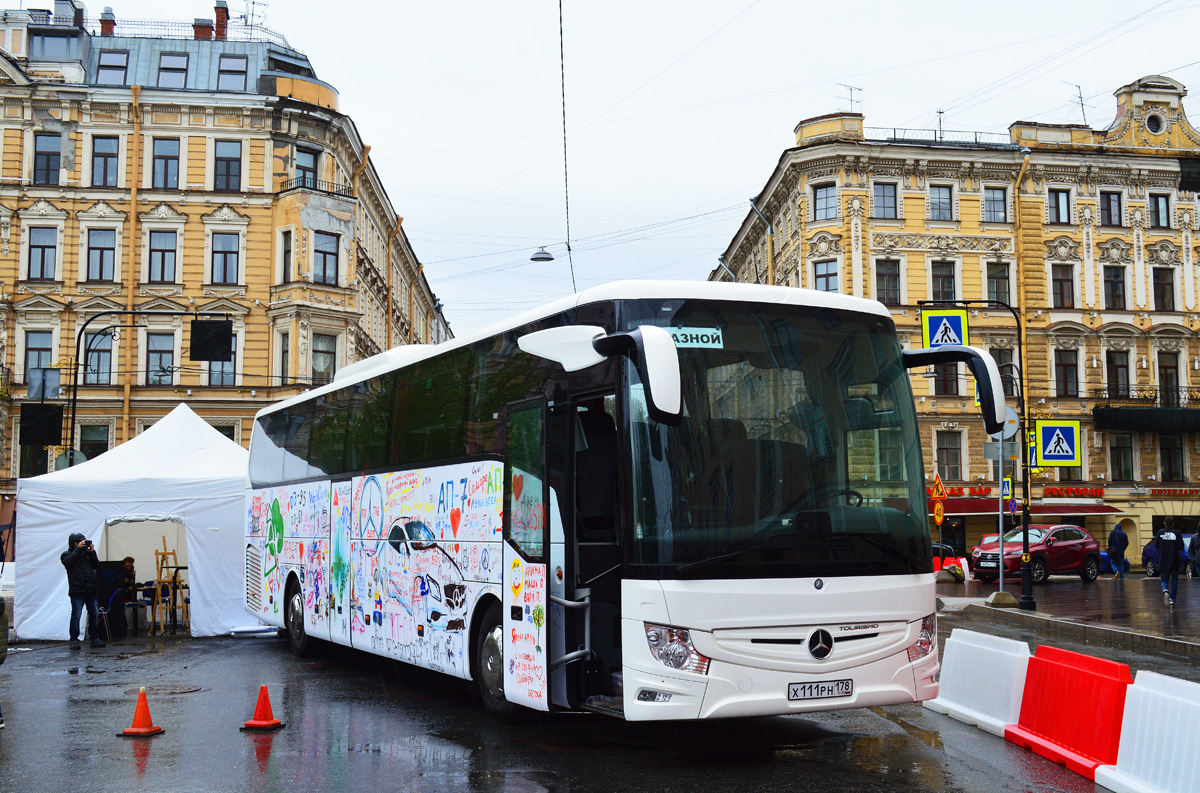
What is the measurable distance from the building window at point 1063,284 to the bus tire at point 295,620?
40.7m

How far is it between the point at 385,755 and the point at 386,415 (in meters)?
4.72

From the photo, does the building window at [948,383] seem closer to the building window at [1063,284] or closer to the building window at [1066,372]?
the building window at [1066,372]

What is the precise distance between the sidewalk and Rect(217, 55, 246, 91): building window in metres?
31.4

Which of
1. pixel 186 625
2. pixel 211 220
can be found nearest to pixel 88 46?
pixel 211 220

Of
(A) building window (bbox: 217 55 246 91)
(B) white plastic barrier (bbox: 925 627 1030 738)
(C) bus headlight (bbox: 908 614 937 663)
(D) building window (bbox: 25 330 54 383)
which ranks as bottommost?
(B) white plastic barrier (bbox: 925 627 1030 738)

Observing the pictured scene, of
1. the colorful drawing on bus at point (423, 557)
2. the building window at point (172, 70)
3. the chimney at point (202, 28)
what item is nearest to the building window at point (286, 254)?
the building window at point (172, 70)

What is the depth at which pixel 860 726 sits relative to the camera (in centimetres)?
1009

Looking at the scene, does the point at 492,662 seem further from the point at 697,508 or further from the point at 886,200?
the point at 886,200

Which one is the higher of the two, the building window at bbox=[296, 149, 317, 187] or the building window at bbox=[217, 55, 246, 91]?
the building window at bbox=[217, 55, 246, 91]

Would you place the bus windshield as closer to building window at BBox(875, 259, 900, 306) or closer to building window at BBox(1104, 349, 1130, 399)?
building window at BBox(875, 259, 900, 306)

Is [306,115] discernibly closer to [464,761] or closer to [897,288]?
[897,288]

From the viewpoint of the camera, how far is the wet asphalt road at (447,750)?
789 cm

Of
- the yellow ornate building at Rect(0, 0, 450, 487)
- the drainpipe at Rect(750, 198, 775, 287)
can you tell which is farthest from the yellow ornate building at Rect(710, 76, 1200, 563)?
the yellow ornate building at Rect(0, 0, 450, 487)

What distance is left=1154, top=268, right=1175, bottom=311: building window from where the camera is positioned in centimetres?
5009
